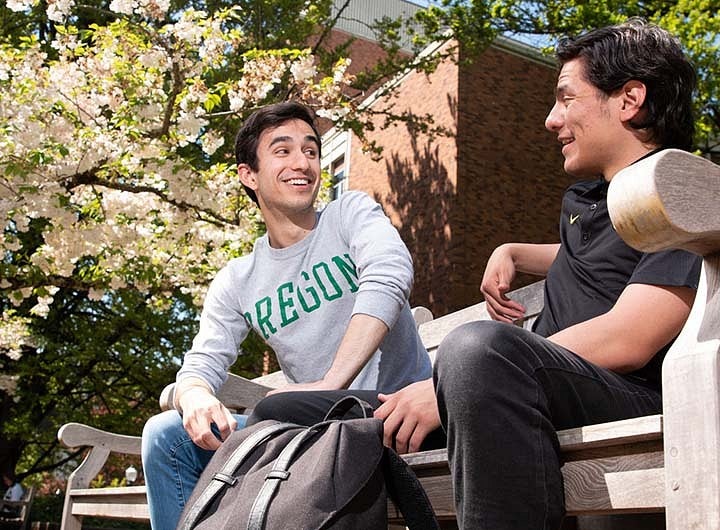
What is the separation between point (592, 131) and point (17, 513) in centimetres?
1453

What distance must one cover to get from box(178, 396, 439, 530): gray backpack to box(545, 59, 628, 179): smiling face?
80 centimetres

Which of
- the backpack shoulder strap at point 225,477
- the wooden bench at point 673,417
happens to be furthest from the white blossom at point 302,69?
the wooden bench at point 673,417

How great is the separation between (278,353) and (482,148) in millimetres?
15857

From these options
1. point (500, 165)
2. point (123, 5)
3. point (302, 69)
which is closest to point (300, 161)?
point (123, 5)

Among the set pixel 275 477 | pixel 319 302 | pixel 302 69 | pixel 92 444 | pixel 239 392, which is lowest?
pixel 92 444

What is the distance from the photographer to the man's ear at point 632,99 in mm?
1999

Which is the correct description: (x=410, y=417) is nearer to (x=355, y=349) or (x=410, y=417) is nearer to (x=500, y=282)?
(x=355, y=349)

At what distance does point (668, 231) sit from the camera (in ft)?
3.90

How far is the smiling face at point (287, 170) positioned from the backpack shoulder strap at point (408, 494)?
4.58 ft

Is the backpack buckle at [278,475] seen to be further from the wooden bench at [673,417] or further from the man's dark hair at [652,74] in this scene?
the man's dark hair at [652,74]

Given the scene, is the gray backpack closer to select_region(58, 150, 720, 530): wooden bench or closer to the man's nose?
select_region(58, 150, 720, 530): wooden bench

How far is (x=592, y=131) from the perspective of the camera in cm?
201

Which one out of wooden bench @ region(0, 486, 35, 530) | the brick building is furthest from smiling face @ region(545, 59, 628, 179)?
the brick building

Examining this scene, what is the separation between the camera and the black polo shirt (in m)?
1.65
